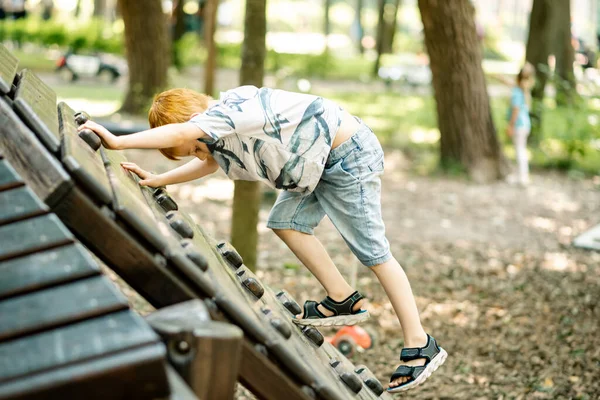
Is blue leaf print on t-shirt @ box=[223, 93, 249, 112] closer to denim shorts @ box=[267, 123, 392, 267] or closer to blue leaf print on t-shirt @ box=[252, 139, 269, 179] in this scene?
blue leaf print on t-shirt @ box=[252, 139, 269, 179]

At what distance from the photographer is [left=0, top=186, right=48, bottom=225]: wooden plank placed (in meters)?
2.32

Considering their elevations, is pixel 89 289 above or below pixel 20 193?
below

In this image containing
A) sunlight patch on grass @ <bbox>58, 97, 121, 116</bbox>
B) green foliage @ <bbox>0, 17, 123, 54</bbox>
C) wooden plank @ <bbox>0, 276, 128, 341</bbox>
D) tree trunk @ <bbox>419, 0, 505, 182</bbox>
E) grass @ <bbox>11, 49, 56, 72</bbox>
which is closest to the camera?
wooden plank @ <bbox>0, 276, 128, 341</bbox>

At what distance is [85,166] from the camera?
8.39 ft

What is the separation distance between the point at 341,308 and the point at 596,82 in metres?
7.69

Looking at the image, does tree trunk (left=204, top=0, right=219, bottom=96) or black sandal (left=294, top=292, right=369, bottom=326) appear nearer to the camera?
black sandal (left=294, top=292, right=369, bottom=326)

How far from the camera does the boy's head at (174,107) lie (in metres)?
3.43

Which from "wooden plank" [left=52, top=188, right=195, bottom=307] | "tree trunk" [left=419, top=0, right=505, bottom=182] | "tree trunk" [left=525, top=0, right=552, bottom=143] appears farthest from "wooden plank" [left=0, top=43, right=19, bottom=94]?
"tree trunk" [left=525, top=0, right=552, bottom=143]

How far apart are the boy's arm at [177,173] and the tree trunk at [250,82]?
1.93m

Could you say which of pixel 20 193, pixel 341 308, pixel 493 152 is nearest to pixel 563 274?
pixel 341 308

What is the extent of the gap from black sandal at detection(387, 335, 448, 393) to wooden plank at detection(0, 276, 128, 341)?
1804 mm

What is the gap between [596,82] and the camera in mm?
10422

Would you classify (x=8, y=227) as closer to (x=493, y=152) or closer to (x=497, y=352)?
(x=497, y=352)

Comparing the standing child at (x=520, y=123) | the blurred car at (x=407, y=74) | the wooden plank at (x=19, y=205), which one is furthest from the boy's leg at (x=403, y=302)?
the blurred car at (x=407, y=74)
